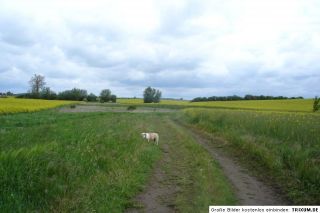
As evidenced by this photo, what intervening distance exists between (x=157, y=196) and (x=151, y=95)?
136m

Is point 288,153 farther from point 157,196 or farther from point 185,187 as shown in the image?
point 157,196

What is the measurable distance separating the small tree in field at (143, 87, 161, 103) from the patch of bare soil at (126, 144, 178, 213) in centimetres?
13147

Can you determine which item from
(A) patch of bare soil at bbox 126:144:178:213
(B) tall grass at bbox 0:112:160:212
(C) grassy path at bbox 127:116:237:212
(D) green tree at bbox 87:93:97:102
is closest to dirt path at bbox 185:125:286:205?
(C) grassy path at bbox 127:116:237:212

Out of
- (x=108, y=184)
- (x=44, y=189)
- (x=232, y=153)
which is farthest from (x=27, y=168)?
(x=232, y=153)

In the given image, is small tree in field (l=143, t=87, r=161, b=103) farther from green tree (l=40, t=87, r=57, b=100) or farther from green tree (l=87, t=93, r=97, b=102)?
green tree (l=40, t=87, r=57, b=100)

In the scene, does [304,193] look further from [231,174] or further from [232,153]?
[232,153]

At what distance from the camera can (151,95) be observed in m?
145

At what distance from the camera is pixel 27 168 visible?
8172 mm

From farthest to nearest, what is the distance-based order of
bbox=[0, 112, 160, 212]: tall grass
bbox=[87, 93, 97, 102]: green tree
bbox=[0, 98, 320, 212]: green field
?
bbox=[87, 93, 97, 102]: green tree → bbox=[0, 98, 320, 212]: green field → bbox=[0, 112, 160, 212]: tall grass

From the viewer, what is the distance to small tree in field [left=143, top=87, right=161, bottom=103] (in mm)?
143375

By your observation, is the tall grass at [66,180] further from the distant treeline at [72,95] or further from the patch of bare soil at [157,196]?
the distant treeline at [72,95]

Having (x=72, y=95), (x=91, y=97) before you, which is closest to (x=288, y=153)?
(x=72, y=95)

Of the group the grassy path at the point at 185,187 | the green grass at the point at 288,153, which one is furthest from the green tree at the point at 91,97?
the grassy path at the point at 185,187

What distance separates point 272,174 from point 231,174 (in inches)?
54.8
